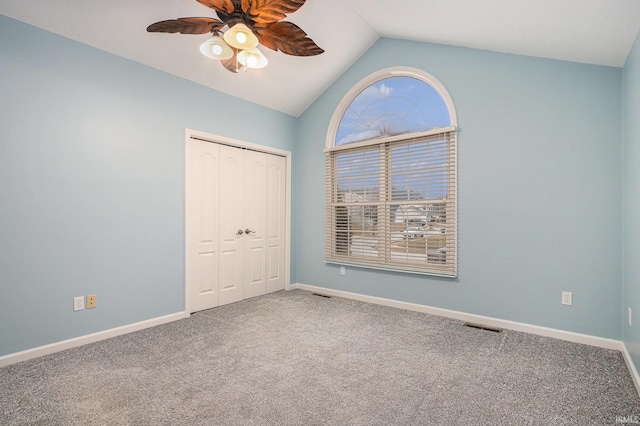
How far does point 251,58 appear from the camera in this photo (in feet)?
8.56

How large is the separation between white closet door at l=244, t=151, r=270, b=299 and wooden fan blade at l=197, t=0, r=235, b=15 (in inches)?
93.4

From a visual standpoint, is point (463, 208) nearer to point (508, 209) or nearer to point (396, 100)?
point (508, 209)

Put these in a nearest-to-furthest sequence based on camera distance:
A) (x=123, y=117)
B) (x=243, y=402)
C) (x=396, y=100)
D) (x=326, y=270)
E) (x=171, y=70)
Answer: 1. (x=243, y=402)
2. (x=123, y=117)
3. (x=171, y=70)
4. (x=396, y=100)
5. (x=326, y=270)

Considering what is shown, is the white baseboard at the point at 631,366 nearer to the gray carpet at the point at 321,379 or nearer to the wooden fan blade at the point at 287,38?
the gray carpet at the point at 321,379

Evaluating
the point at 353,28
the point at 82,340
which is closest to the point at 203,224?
the point at 82,340

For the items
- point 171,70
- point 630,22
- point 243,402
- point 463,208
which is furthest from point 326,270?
point 630,22

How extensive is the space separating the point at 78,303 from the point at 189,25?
254 cm

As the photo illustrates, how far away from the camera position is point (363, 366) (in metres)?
2.54

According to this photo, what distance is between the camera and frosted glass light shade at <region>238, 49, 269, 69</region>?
8.46ft

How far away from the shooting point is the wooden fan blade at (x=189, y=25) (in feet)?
7.78

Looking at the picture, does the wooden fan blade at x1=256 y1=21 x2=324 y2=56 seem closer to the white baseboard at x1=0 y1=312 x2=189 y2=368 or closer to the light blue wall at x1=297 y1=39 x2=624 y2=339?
the light blue wall at x1=297 y1=39 x2=624 y2=339

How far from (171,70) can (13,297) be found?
2.56 meters

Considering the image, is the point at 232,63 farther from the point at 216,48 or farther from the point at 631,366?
the point at 631,366

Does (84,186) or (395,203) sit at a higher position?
(84,186)
